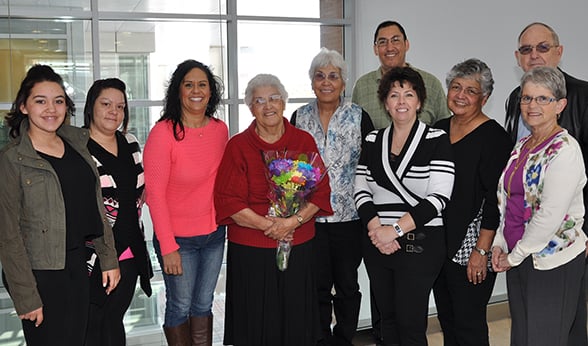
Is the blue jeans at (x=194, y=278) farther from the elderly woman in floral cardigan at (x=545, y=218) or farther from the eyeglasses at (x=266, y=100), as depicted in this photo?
the elderly woman in floral cardigan at (x=545, y=218)

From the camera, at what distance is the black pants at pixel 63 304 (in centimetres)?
235

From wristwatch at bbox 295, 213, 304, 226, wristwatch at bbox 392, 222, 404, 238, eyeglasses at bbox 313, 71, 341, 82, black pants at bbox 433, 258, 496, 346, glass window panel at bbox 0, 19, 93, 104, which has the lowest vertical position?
black pants at bbox 433, 258, 496, 346

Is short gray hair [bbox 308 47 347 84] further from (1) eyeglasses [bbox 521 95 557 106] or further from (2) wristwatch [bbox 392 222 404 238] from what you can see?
(1) eyeglasses [bbox 521 95 557 106]

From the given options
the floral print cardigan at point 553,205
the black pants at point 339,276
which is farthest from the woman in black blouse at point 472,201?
the black pants at point 339,276

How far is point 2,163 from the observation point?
2275 millimetres

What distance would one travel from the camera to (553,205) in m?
2.41

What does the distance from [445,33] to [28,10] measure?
15.2 ft

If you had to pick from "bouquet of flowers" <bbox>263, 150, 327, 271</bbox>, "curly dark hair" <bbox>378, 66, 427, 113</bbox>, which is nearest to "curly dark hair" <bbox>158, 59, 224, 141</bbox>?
"bouquet of flowers" <bbox>263, 150, 327, 271</bbox>

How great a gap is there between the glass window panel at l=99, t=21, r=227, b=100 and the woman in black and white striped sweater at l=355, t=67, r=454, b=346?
3.81m

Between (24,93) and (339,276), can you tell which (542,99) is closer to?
(339,276)

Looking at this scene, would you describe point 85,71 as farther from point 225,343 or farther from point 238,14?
point 225,343

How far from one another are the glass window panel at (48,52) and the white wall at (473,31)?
323 cm

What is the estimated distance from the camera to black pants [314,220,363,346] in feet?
10.7

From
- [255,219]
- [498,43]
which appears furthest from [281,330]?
[498,43]
